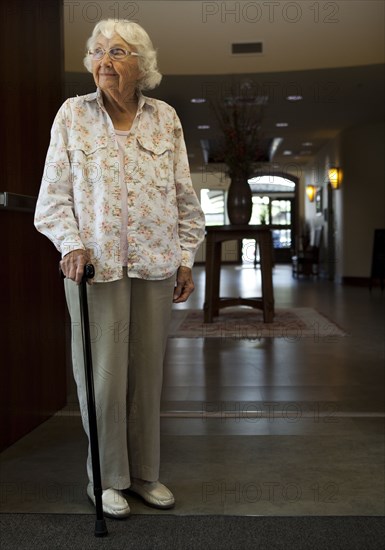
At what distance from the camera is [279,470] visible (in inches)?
102

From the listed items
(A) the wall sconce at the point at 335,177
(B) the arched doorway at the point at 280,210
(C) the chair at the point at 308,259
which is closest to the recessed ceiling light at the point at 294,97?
(A) the wall sconce at the point at 335,177

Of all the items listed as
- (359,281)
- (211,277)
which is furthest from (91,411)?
(359,281)

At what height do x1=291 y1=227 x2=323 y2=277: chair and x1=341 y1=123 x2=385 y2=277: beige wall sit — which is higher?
x1=341 y1=123 x2=385 y2=277: beige wall

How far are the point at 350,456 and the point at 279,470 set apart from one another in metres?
0.33

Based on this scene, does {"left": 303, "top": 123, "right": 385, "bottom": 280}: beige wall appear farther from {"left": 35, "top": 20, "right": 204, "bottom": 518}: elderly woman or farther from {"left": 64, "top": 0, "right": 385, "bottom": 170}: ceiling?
{"left": 35, "top": 20, "right": 204, "bottom": 518}: elderly woman

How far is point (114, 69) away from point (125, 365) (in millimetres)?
907

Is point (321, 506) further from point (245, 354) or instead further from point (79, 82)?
point (79, 82)

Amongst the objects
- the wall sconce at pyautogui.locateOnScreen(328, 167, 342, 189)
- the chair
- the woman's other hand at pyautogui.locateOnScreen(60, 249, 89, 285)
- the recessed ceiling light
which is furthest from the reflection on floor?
the chair

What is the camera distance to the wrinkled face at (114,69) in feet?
6.81

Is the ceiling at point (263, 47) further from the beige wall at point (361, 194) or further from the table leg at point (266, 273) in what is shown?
the table leg at point (266, 273)

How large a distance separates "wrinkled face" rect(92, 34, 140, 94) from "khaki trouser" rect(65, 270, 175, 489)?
Answer: 23.1 inches

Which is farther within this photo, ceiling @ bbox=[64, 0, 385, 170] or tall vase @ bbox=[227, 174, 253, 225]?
tall vase @ bbox=[227, 174, 253, 225]

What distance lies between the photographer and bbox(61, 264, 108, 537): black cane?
2.03 m

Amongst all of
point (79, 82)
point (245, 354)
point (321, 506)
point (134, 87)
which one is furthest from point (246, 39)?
point (321, 506)
